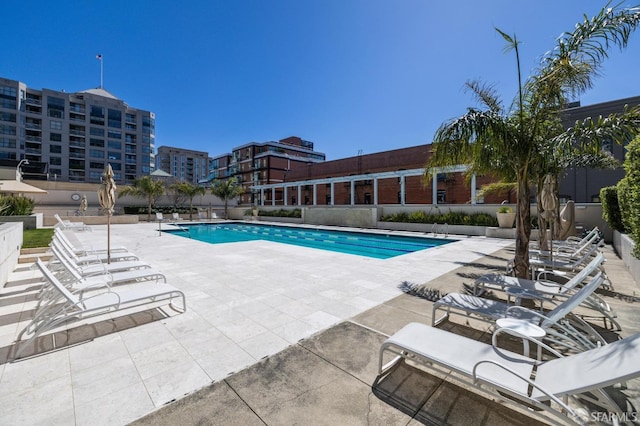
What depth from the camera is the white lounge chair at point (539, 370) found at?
1.64 meters

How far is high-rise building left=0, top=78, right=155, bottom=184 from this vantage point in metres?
49.4

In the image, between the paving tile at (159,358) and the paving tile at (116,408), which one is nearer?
the paving tile at (116,408)

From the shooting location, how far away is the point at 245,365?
2.83 meters

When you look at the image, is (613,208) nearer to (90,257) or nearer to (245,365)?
(245,365)

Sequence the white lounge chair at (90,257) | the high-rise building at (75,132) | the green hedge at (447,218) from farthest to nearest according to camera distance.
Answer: the high-rise building at (75,132) → the green hedge at (447,218) → the white lounge chair at (90,257)

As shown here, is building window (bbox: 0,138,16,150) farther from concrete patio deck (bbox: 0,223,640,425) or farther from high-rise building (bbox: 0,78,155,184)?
concrete patio deck (bbox: 0,223,640,425)

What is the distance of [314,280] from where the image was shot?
6.05 meters

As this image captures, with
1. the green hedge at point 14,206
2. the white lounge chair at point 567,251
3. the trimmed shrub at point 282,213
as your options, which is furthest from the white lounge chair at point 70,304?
the trimmed shrub at point 282,213

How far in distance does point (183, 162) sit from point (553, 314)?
5195 inches

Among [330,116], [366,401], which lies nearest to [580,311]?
[366,401]

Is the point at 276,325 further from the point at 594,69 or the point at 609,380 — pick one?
the point at 594,69

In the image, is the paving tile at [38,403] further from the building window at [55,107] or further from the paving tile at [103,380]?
the building window at [55,107]

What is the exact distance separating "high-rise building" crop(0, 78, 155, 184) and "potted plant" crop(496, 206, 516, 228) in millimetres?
68546

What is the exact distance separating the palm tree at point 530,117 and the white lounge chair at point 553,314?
2.66m
